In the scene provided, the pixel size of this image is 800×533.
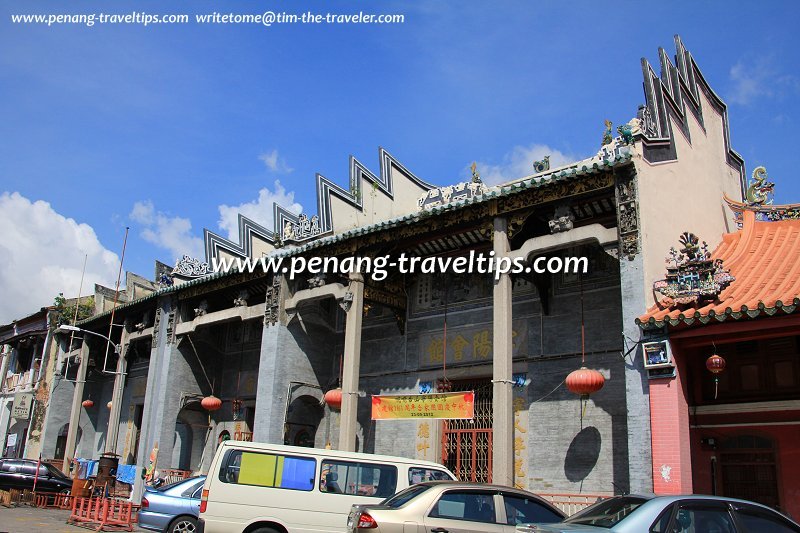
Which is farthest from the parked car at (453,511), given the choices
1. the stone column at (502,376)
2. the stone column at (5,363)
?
the stone column at (5,363)

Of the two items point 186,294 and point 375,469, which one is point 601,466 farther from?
point 186,294

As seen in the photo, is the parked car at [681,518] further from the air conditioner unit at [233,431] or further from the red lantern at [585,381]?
the air conditioner unit at [233,431]

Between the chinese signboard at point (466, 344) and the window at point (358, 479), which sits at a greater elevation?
the chinese signboard at point (466, 344)

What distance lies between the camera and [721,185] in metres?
18.2

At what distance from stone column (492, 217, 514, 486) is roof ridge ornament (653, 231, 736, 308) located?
11.5 feet

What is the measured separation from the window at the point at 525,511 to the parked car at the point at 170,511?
716cm

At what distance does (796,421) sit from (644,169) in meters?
5.80

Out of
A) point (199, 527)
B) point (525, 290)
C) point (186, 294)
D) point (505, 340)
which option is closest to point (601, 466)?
point (505, 340)

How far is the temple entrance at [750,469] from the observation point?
13664mm

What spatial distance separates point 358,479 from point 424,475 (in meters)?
1.05

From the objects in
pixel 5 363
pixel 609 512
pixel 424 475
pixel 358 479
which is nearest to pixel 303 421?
pixel 358 479

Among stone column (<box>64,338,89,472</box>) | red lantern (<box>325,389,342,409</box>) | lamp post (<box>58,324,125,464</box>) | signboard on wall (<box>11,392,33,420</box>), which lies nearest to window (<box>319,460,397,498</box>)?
red lantern (<box>325,389,342,409</box>)

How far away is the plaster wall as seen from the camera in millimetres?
14281

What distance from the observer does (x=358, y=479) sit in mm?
10789
